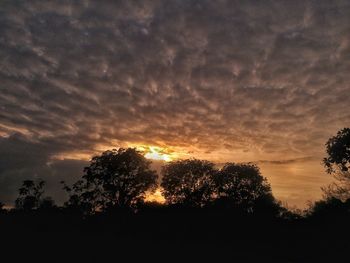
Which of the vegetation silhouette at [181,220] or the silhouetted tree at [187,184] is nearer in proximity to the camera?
the vegetation silhouette at [181,220]

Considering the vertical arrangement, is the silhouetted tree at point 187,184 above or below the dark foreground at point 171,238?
above

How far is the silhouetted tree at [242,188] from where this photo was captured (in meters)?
84.9

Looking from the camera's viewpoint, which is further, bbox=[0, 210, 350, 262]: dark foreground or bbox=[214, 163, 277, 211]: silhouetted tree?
bbox=[214, 163, 277, 211]: silhouetted tree

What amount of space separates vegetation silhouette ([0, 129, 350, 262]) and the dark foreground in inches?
6.3

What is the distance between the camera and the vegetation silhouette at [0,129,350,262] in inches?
2030

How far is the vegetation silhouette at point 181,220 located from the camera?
5156 centimetres

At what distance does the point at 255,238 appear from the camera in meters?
70.2

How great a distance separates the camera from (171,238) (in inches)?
2643

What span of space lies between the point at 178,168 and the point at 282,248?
2944 cm

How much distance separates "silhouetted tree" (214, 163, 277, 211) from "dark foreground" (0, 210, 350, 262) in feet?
28.1

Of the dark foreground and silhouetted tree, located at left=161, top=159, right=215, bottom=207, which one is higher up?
silhouetted tree, located at left=161, top=159, right=215, bottom=207

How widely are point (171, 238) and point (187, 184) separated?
18.8 m

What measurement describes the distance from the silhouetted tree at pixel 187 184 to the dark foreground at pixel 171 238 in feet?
20.2

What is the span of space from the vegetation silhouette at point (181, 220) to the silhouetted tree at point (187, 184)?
0.22m
